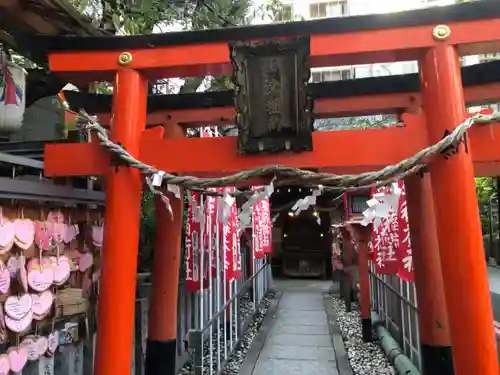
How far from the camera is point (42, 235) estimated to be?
11.3ft

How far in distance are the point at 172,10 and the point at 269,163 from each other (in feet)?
17.9

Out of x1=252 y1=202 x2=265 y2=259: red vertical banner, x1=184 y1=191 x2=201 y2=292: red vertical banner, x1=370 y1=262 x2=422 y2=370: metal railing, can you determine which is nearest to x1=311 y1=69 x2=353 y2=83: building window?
x1=252 y1=202 x2=265 y2=259: red vertical banner

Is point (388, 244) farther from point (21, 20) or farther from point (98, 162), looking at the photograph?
point (21, 20)

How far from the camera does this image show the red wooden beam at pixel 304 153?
2.96 m

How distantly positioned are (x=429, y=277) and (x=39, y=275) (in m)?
3.83

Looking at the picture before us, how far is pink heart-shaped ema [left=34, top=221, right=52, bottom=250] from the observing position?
11.2ft

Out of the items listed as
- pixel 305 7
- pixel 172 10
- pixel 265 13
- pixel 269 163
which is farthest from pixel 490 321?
pixel 305 7

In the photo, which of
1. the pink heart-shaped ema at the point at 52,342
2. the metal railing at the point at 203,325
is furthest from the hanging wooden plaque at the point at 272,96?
the metal railing at the point at 203,325

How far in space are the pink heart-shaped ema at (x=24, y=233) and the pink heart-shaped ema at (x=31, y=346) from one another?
70 cm

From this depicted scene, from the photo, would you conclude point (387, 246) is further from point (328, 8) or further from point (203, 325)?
point (328, 8)

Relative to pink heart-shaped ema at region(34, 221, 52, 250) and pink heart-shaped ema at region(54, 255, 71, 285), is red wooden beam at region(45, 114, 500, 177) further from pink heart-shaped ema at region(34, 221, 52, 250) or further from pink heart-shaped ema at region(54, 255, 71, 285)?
pink heart-shaped ema at region(54, 255, 71, 285)

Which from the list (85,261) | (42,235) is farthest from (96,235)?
(42,235)

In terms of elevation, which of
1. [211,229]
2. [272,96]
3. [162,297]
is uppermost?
[272,96]

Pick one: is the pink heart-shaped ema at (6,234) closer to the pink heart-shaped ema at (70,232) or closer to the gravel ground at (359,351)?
the pink heart-shaped ema at (70,232)
